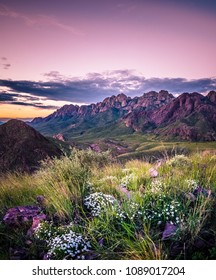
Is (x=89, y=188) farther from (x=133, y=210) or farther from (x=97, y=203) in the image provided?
(x=133, y=210)

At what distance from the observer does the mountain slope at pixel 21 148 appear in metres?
17.7

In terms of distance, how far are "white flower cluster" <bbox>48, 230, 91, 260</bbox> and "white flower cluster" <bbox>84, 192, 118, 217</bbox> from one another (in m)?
0.68

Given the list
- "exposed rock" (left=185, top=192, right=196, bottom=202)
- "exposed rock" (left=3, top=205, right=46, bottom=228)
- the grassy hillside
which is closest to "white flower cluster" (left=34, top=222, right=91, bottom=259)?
the grassy hillside

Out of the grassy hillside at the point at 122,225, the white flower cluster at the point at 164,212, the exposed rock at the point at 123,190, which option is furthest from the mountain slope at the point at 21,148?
the white flower cluster at the point at 164,212

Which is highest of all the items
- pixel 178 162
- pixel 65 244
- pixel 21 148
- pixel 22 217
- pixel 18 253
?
pixel 178 162

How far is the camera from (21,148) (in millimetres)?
19422

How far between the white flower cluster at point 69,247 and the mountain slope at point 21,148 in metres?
12.7

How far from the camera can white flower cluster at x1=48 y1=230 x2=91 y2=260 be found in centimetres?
346

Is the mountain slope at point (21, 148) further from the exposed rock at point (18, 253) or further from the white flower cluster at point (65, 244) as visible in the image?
the white flower cluster at point (65, 244)

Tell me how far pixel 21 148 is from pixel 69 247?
17.1m

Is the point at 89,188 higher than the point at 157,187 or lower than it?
lower

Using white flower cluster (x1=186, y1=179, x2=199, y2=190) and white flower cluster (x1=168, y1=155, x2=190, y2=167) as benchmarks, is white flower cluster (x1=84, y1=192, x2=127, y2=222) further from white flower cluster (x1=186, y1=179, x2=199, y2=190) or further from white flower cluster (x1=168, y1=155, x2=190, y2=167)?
white flower cluster (x1=168, y1=155, x2=190, y2=167)

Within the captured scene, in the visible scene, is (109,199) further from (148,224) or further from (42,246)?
(42,246)

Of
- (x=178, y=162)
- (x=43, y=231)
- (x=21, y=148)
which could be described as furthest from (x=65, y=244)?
(x=21, y=148)
